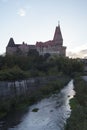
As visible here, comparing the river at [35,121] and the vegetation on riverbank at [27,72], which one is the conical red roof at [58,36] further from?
the river at [35,121]

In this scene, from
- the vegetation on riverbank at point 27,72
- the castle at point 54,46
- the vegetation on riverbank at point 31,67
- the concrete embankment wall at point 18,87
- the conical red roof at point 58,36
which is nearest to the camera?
the vegetation on riverbank at point 27,72

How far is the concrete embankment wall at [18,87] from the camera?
28487mm

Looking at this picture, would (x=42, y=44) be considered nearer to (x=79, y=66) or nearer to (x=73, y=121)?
(x=79, y=66)

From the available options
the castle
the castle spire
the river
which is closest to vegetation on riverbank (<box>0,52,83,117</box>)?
the river

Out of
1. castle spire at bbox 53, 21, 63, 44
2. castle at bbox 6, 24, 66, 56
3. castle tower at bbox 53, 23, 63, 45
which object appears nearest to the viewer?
castle at bbox 6, 24, 66, 56

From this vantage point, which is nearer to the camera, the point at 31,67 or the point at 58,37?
the point at 31,67

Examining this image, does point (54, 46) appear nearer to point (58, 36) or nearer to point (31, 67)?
point (58, 36)

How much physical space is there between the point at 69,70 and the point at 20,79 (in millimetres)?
49315

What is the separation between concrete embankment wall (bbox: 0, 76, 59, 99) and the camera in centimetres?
2849

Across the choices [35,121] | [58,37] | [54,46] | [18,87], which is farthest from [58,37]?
[35,121]

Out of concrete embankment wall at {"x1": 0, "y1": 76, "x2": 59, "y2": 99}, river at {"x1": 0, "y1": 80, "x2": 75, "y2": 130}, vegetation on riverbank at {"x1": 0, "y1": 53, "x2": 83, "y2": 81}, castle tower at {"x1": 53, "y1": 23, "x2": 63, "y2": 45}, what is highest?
castle tower at {"x1": 53, "y1": 23, "x2": 63, "y2": 45}

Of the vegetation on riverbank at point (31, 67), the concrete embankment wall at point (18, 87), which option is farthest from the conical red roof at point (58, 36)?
the concrete embankment wall at point (18, 87)

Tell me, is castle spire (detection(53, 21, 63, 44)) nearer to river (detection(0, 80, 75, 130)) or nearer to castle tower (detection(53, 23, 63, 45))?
castle tower (detection(53, 23, 63, 45))

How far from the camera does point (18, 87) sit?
110 feet
